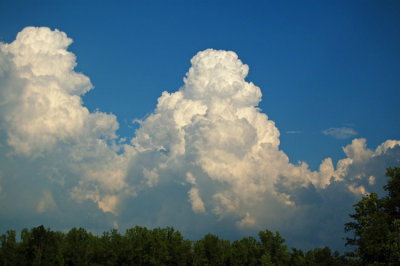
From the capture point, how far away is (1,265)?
282ft

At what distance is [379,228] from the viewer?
40812 mm

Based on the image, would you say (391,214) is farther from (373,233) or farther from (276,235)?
(276,235)

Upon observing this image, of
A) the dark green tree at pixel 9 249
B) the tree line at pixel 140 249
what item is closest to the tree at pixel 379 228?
the tree line at pixel 140 249

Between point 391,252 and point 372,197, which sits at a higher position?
point 372,197

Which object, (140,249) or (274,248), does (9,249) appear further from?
(274,248)

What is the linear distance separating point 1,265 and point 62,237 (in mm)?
15146

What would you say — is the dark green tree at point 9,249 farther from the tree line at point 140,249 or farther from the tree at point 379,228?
the tree at point 379,228

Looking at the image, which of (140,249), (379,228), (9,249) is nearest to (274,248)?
(140,249)

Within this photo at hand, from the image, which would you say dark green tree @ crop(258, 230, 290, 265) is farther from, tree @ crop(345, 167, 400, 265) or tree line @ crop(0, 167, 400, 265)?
tree @ crop(345, 167, 400, 265)

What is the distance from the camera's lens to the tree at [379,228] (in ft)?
130

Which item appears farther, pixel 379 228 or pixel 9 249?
pixel 9 249

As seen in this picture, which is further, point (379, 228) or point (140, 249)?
point (140, 249)

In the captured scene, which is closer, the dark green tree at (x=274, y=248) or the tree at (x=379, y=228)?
the tree at (x=379, y=228)

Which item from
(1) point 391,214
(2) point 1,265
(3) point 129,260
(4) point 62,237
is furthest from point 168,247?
(1) point 391,214
